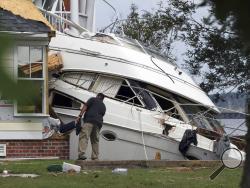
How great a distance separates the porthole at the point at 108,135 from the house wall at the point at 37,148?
43.6 inches

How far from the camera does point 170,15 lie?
93.1 ft

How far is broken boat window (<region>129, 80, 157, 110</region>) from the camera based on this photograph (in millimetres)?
21625

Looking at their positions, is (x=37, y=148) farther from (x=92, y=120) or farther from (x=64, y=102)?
(x=92, y=120)

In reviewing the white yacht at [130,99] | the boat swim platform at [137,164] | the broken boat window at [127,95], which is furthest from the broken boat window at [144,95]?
the boat swim platform at [137,164]

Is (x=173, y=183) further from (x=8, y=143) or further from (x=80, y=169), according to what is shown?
(x=8, y=143)

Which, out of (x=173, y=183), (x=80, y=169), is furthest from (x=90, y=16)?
(x=173, y=183)

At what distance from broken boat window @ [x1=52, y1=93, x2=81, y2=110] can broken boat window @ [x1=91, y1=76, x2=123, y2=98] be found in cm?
70

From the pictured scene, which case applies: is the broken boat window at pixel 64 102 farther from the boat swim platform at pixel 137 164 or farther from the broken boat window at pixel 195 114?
the boat swim platform at pixel 137 164

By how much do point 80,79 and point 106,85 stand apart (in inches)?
32.4

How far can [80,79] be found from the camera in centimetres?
2200

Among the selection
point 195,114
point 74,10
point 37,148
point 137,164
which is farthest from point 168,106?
point 137,164

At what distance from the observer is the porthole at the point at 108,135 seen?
21078 mm

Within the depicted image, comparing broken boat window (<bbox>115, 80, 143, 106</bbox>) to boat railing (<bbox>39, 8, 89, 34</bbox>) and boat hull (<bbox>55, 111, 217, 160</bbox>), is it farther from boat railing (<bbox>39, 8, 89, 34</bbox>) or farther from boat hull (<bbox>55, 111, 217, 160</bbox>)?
boat railing (<bbox>39, 8, 89, 34</bbox>)

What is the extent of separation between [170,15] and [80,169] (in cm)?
1476
